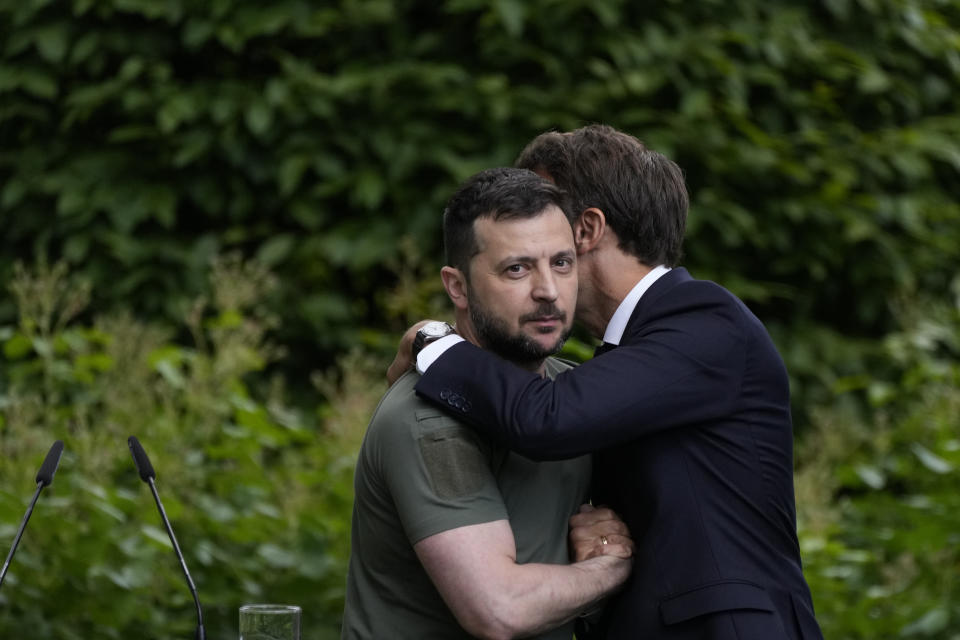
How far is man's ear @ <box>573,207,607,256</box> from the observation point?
2.94 metres

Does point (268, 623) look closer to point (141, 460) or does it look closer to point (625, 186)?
point (141, 460)

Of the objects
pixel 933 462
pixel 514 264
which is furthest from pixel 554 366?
pixel 933 462

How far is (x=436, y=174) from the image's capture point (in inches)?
233

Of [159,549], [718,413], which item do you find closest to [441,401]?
[718,413]

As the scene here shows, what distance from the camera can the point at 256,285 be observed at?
18.6ft

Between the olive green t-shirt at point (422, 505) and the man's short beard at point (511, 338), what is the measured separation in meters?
0.17

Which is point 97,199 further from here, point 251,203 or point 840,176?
point 840,176

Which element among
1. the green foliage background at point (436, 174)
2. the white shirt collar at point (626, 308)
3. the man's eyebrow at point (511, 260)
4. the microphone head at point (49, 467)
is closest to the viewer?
the microphone head at point (49, 467)

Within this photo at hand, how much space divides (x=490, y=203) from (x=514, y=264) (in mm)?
135

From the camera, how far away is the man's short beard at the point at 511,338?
2.62 metres

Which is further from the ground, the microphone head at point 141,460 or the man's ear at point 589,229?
the man's ear at point 589,229

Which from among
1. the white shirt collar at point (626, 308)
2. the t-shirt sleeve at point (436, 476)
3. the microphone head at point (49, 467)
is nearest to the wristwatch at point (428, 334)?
the t-shirt sleeve at point (436, 476)

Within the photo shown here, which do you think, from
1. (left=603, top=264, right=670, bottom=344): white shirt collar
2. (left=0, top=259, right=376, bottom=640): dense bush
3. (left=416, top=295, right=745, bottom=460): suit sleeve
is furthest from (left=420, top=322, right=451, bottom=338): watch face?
(left=0, top=259, right=376, bottom=640): dense bush

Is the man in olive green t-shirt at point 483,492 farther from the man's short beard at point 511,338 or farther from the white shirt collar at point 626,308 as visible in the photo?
the white shirt collar at point 626,308
